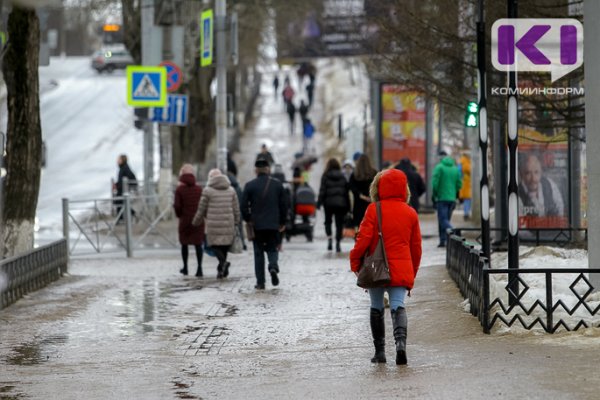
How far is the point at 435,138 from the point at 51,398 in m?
28.7

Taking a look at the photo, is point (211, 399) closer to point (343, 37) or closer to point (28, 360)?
point (28, 360)

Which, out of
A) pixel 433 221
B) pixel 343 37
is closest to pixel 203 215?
pixel 433 221

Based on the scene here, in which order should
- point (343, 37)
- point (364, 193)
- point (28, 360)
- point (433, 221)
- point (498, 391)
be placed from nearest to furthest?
point (498, 391) < point (28, 360) < point (364, 193) < point (433, 221) < point (343, 37)

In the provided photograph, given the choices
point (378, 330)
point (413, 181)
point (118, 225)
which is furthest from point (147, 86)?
point (378, 330)

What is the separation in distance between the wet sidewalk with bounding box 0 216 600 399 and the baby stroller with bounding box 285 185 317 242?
8.04m

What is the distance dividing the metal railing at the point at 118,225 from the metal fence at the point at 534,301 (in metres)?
11.9

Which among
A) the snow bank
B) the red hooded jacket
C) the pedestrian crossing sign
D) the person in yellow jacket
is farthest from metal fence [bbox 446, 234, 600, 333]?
the person in yellow jacket

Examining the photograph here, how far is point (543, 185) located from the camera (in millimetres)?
23234

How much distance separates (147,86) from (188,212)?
9662mm

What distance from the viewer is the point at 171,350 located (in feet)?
42.0

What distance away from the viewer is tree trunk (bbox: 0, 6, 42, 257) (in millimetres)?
19078

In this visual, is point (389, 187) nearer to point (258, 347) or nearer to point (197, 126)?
point (258, 347)

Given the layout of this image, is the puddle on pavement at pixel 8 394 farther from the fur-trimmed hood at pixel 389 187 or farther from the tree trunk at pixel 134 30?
the tree trunk at pixel 134 30

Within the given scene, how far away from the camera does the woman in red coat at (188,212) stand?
20.6 meters
